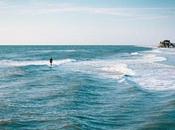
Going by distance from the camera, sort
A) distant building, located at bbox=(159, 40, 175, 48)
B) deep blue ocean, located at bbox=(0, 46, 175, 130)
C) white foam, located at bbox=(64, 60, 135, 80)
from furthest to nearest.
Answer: distant building, located at bbox=(159, 40, 175, 48), white foam, located at bbox=(64, 60, 135, 80), deep blue ocean, located at bbox=(0, 46, 175, 130)

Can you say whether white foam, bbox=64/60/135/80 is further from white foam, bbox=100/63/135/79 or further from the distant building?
the distant building

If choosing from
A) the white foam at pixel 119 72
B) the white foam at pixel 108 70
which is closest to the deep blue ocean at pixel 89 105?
the white foam at pixel 119 72

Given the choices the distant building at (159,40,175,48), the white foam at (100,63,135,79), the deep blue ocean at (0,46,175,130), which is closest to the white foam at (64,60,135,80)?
the white foam at (100,63,135,79)

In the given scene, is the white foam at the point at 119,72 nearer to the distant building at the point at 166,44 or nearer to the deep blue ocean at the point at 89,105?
the deep blue ocean at the point at 89,105

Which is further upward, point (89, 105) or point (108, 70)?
point (108, 70)

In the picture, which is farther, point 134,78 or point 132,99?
point 134,78

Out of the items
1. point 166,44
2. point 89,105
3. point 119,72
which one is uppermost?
point 166,44

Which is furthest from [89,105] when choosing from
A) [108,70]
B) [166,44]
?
[166,44]

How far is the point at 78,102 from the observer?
73.5 feet

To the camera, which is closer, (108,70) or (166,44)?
(108,70)

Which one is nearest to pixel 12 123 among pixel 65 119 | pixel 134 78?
pixel 65 119

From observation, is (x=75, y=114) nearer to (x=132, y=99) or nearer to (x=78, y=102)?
(x=78, y=102)

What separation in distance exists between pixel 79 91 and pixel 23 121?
9.66 metres

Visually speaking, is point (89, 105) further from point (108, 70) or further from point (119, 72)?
point (108, 70)
